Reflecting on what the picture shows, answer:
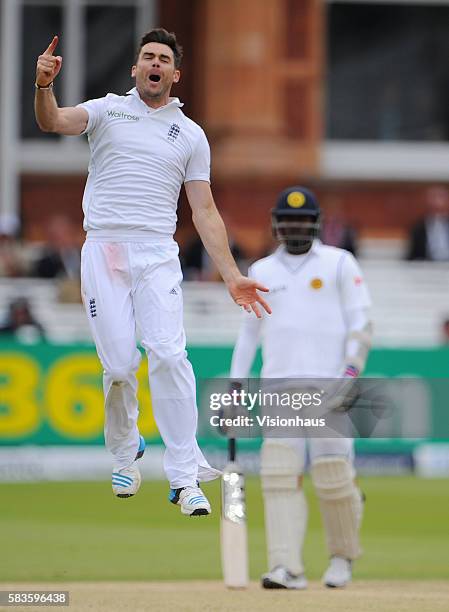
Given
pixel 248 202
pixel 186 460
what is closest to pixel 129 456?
pixel 186 460

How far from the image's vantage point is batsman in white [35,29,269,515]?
8.64 m

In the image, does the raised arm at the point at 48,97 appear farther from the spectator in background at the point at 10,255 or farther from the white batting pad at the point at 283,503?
the spectator in background at the point at 10,255

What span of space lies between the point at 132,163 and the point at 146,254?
0.45 meters

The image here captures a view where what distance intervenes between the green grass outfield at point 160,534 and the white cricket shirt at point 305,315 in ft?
5.98

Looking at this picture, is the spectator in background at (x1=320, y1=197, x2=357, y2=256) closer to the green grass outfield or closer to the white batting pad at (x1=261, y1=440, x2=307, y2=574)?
the green grass outfield

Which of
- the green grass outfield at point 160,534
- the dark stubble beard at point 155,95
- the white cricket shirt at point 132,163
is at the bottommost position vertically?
the green grass outfield at point 160,534

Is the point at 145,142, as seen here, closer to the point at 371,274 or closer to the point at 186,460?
the point at 186,460

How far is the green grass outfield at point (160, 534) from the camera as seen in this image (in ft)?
39.7

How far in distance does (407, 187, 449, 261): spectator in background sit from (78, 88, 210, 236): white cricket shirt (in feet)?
38.0

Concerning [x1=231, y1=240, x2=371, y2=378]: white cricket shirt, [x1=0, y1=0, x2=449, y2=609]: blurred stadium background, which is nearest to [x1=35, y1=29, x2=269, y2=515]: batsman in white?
[x1=231, y1=240, x2=371, y2=378]: white cricket shirt

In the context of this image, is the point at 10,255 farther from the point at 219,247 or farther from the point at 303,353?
the point at 219,247

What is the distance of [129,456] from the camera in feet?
29.2

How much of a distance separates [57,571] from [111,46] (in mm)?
13018

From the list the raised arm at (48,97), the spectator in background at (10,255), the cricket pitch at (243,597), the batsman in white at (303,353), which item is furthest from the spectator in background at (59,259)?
the raised arm at (48,97)
